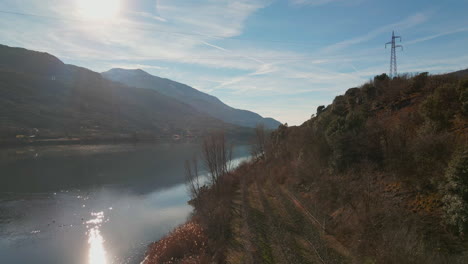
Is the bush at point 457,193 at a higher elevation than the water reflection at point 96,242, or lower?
higher

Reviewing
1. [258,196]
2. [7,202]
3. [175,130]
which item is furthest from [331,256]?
[175,130]

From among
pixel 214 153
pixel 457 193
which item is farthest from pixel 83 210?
pixel 457 193

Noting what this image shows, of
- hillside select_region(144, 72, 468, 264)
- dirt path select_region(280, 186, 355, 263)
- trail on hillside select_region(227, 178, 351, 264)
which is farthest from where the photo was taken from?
trail on hillside select_region(227, 178, 351, 264)

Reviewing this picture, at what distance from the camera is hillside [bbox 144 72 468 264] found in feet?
33.7

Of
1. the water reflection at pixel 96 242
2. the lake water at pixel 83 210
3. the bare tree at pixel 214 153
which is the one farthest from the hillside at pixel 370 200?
the bare tree at pixel 214 153

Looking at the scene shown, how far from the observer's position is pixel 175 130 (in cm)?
19650

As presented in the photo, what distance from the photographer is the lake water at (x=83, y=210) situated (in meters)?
23.3

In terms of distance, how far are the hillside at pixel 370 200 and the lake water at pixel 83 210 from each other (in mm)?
6615

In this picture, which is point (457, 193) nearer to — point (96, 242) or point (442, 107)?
point (442, 107)

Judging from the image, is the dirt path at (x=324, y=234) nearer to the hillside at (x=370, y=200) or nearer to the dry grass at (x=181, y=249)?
the hillside at (x=370, y=200)

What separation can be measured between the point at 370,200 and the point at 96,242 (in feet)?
82.4

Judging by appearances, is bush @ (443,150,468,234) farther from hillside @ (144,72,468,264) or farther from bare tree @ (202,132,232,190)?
bare tree @ (202,132,232,190)

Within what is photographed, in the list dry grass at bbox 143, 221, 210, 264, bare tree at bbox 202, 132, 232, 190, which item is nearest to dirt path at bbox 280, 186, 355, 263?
dry grass at bbox 143, 221, 210, 264

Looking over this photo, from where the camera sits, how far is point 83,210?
34531mm
